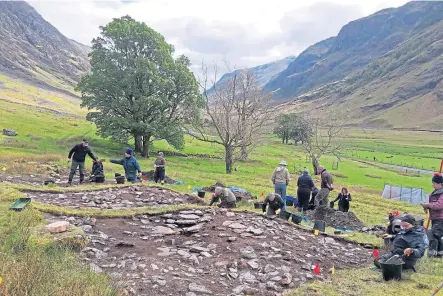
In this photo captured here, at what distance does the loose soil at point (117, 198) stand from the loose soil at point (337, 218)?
5589 mm

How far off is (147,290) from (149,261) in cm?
151

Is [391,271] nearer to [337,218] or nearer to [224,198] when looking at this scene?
[224,198]

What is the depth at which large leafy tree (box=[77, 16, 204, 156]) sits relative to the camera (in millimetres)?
41000

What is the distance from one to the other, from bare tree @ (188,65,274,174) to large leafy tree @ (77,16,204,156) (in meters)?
3.70

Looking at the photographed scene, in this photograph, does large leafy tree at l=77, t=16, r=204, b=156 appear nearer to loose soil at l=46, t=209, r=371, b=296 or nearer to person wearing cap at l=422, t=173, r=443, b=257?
loose soil at l=46, t=209, r=371, b=296

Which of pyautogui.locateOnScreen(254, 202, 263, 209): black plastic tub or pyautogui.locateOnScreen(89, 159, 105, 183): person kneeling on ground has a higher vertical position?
pyautogui.locateOnScreen(89, 159, 105, 183): person kneeling on ground

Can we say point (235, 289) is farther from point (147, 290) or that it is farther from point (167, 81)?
point (167, 81)

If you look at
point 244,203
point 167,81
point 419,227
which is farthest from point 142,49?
point 419,227

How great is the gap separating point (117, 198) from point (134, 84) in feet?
87.7

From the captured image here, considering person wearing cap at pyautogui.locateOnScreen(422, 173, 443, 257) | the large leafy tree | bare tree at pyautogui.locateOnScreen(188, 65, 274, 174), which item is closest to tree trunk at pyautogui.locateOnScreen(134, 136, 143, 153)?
the large leafy tree

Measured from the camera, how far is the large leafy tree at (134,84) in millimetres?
41000

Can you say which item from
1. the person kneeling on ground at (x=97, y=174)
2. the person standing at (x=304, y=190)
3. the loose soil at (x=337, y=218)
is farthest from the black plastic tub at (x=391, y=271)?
the person kneeling on ground at (x=97, y=174)

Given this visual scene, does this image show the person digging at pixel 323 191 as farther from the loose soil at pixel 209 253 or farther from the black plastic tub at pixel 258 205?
the loose soil at pixel 209 253

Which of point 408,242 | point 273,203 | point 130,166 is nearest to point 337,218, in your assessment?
point 273,203
